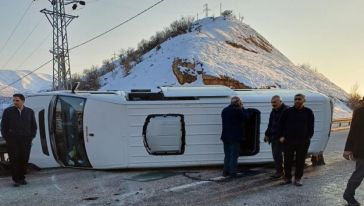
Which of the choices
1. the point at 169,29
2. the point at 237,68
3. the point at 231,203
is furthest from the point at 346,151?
the point at 169,29

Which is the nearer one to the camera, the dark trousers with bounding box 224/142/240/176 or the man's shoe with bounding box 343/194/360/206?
the man's shoe with bounding box 343/194/360/206

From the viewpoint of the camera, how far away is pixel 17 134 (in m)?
7.89

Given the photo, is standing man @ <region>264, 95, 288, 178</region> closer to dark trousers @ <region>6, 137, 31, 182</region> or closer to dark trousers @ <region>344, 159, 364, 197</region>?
dark trousers @ <region>344, 159, 364, 197</region>

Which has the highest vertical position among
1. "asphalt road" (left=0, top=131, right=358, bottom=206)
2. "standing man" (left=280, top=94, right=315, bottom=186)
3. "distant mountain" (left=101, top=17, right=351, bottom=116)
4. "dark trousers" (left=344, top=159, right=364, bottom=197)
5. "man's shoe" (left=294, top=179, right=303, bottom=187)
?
"distant mountain" (left=101, top=17, right=351, bottom=116)

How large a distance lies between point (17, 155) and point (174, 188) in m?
2.87

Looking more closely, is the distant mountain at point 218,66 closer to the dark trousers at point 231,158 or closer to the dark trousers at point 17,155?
the dark trousers at point 231,158

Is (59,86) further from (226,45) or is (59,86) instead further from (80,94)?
(226,45)

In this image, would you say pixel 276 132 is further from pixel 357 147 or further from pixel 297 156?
pixel 357 147

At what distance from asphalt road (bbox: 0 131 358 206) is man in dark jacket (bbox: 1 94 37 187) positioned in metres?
0.30

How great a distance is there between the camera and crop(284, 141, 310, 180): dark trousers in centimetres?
759

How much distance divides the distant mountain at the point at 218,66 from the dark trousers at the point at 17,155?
28.1 m

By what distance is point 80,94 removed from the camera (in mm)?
9250

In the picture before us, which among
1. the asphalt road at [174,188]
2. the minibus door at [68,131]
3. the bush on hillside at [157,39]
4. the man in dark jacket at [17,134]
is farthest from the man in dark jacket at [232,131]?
the bush on hillside at [157,39]

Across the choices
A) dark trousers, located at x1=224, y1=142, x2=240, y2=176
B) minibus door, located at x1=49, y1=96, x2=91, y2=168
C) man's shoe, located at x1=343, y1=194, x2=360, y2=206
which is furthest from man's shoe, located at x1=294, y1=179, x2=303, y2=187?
minibus door, located at x1=49, y1=96, x2=91, y2=168
